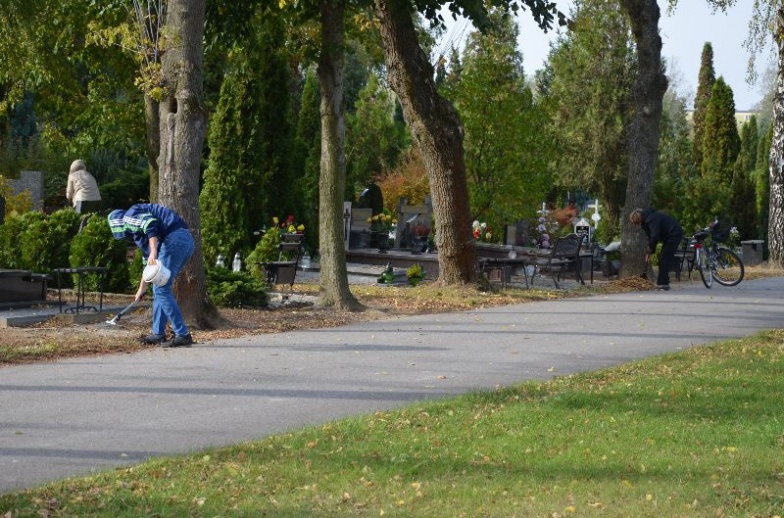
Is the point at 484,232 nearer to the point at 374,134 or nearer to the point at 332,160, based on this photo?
the point at 332,160

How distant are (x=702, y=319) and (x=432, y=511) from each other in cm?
1165

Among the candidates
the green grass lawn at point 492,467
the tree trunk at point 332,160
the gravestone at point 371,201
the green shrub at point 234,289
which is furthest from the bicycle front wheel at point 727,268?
the gravestone at point 371,201

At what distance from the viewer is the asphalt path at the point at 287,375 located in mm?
8453

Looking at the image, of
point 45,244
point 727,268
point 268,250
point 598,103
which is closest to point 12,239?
point 45,244

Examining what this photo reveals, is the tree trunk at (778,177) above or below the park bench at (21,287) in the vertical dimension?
A: above

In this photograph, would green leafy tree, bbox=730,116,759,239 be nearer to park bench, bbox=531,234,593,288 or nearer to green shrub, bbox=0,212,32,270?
park bench, bbox=531,234,593,288

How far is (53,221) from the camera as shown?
62.7 ft

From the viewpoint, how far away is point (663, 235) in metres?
22.8

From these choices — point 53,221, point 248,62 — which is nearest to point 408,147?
point 248,62

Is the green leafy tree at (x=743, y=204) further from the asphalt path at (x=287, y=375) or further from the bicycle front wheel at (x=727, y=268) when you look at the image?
the asphalt path at (x=287, y=375)

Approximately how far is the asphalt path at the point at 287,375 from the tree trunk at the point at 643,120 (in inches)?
224

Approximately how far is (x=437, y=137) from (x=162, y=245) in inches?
313

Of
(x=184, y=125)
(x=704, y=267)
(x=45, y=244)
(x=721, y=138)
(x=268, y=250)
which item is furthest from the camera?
(x=721, y=138)

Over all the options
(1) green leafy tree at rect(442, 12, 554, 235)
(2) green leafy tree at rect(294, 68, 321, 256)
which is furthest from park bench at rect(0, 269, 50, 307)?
(1) green leafy tree at rect(442, 12, 554, 235)
